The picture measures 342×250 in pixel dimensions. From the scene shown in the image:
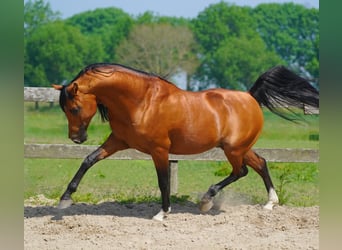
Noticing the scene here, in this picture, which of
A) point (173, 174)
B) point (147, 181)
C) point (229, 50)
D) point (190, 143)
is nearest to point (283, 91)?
point (190, 143)

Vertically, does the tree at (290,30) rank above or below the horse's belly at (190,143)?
below

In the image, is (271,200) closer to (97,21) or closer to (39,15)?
(39,15)

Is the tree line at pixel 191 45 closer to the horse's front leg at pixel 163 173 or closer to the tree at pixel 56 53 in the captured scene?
the tree at pixel 56 53

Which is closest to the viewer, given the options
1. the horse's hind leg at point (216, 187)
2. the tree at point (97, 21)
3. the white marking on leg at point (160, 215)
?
the white marking on leg at point (160, 215)

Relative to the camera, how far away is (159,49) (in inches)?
2146

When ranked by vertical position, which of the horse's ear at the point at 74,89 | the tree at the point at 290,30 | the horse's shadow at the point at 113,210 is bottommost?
the tree at the point at 290,30

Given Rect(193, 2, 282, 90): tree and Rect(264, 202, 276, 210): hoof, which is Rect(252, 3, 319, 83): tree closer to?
Rect(193, 2, 282, 90): tree

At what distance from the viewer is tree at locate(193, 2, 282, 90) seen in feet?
185

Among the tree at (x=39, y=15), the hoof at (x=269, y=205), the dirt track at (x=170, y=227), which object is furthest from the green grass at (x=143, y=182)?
the tree at (x=39, y=15)

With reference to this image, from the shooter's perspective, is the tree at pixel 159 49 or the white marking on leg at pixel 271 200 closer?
the white marking on leg at pixel 271 200

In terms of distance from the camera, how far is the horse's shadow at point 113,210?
5.08 meters

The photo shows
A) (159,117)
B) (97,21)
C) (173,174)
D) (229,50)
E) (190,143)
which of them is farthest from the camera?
(97,21)

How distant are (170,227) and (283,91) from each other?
1840 mm
